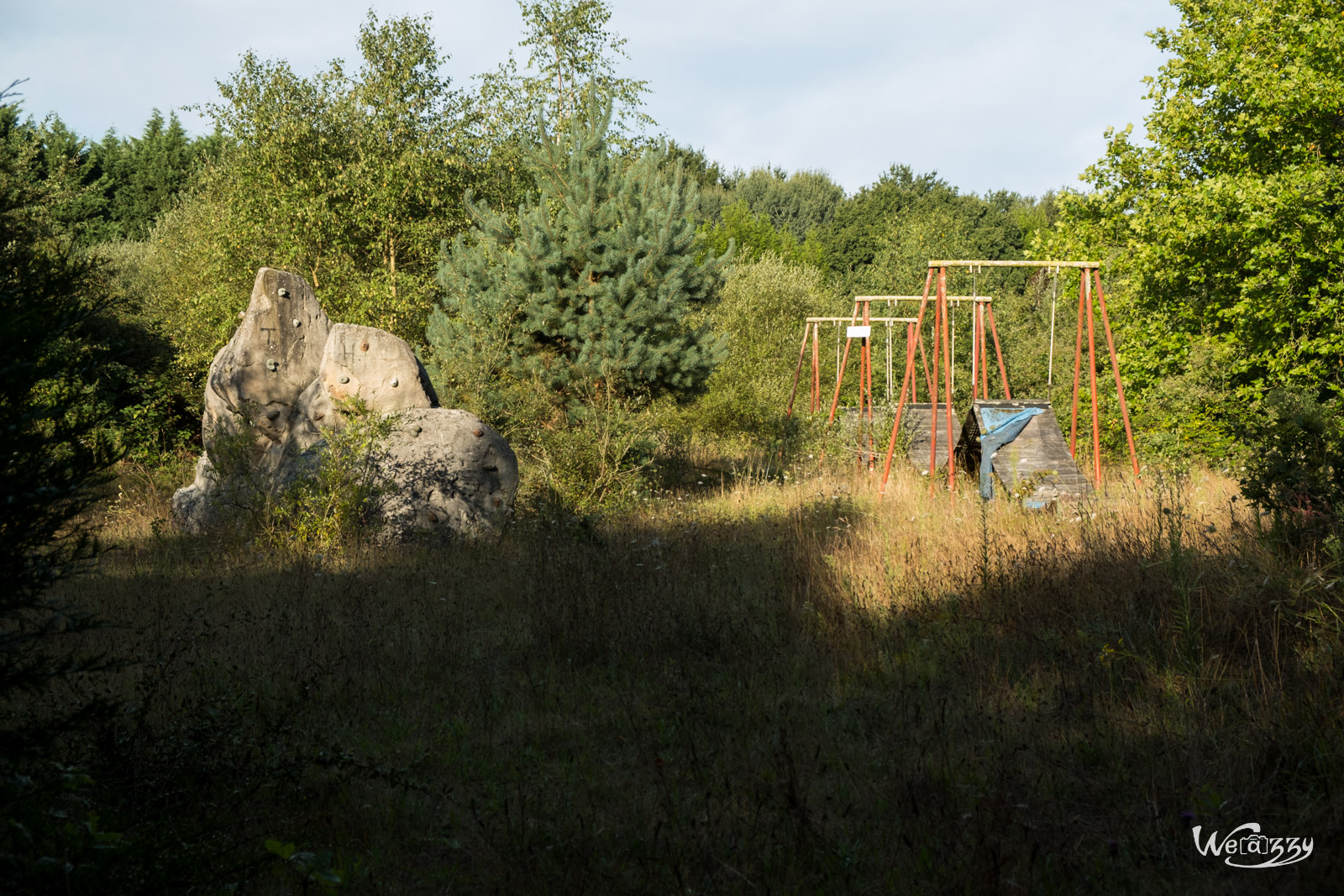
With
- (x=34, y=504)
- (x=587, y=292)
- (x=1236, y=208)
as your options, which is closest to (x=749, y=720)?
(x=34, y=504)

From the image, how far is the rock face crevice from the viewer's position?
30.0 feet

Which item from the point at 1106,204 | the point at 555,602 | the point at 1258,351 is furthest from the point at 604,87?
the point at 555,602

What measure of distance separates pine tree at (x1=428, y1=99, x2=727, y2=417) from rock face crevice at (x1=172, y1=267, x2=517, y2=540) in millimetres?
1717

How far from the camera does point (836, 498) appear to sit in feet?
32.0

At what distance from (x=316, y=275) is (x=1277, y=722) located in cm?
1919

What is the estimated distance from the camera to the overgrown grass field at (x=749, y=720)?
9.95 feet

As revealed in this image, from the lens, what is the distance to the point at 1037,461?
10031mm

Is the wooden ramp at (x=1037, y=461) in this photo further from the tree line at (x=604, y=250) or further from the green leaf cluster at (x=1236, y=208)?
the green leaf cluster at (x=1236, y=208)

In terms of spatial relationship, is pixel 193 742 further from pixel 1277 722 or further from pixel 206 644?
pixel 1277 722

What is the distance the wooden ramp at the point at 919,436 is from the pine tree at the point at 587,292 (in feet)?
10.1

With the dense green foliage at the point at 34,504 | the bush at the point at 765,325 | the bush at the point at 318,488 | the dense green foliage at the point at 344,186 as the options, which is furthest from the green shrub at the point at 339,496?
the bush at the point at 765,325

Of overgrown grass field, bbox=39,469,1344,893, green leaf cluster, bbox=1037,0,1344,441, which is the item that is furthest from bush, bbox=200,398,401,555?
green leaf cluster, bbox=1037,0,1344,441

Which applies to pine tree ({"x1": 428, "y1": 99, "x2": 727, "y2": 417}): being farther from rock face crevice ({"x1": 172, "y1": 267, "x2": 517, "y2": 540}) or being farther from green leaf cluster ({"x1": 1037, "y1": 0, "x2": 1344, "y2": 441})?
green leaf cluster ({"x1": 1037, "y1": 0, "x2": 1344, "y2": 441})

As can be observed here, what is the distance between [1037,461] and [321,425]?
26.3 ft
